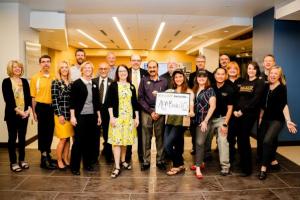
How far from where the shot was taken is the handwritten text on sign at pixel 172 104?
12.5 ft

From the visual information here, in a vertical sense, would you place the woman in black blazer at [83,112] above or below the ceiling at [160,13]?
below

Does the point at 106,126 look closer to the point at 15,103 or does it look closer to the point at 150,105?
the point at 150,105

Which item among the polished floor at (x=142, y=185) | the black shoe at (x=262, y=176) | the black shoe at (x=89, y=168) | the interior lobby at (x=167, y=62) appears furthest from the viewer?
the black shoe at (x=89, y=168)

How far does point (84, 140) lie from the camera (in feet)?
13.4

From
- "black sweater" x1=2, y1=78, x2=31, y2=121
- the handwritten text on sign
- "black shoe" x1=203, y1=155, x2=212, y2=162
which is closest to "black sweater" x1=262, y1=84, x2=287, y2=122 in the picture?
the handwritten text on sign

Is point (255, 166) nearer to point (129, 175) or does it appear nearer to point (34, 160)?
point (129, 175)

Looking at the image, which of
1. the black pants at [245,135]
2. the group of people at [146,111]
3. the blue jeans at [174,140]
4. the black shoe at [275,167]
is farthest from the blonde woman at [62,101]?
the black shoe at [275,167]

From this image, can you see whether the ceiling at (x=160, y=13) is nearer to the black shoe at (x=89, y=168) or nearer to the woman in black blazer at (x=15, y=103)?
the woman in black blazer at (x=15, y=103)

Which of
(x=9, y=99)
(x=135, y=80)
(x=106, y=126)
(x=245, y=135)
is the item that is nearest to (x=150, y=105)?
(x=135, y=80)

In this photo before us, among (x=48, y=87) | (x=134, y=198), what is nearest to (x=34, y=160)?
(x=48, y=87)

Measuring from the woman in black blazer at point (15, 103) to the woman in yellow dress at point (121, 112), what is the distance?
1236 millimetres

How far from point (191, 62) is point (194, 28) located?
30.9 ft

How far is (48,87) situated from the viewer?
4.11 meters

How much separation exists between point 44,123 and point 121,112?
1161mm
